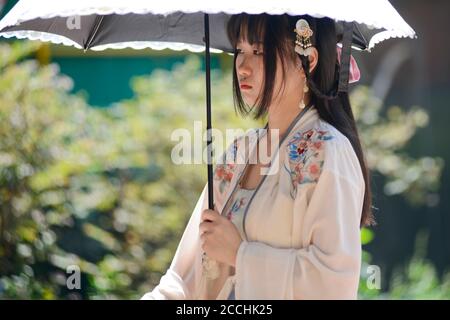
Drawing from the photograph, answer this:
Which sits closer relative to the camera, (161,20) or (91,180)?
(161,20)

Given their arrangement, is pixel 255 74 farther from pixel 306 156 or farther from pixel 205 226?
pixel 205 226

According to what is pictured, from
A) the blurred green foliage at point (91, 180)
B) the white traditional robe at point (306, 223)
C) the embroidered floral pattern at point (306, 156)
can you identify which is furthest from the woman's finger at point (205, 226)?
the blurred green foliage at point (91, 180)

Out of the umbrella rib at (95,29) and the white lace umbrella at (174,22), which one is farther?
the umbrella rib at (95,29)

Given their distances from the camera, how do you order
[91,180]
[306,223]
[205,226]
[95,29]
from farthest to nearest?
[91,180]
[95,29]
[205,226]
[306,223]

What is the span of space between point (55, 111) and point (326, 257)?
310cm

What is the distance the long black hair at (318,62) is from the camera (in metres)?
2.87

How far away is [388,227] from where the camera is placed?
6.15 meters

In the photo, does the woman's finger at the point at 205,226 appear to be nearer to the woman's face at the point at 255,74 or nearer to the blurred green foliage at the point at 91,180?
the woman's face at the point at 255,74

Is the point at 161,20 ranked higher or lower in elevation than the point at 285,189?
higher

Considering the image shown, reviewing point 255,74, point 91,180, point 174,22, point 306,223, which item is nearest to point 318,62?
point 255,74

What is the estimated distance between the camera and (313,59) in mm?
2922

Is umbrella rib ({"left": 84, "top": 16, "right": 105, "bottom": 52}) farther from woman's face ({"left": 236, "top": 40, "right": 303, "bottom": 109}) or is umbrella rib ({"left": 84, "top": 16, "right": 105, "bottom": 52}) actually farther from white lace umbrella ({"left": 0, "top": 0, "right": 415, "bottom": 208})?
woman's face ({"left": 236, "top": 40, "right": 303, "bottom": 109})

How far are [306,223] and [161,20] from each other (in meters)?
1.19

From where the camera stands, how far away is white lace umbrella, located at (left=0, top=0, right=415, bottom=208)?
2.58m
